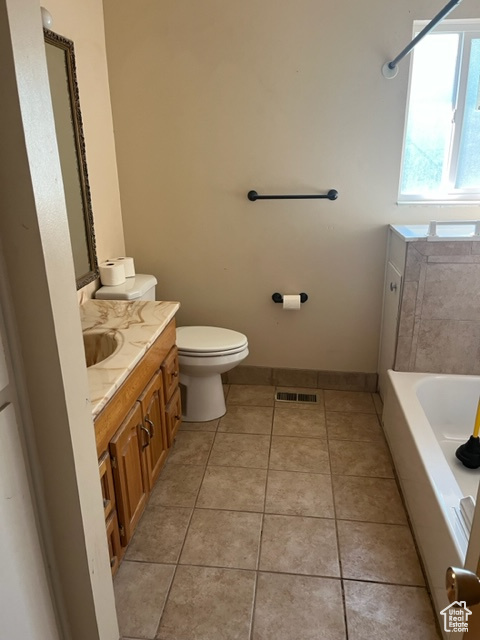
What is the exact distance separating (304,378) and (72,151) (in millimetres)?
1901

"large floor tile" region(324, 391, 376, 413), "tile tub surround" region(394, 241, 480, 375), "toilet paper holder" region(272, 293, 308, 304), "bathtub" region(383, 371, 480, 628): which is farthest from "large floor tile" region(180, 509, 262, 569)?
"toilet paper holder" region(272, 293, 308, 304)

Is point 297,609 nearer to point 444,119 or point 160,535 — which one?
point 160,535

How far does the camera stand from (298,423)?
2.68m

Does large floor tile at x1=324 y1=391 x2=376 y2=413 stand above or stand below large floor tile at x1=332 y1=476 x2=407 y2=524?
above

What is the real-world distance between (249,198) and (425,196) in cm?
101

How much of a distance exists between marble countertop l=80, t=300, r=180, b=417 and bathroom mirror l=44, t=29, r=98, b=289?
211mm

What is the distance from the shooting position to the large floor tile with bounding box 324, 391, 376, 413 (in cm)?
283

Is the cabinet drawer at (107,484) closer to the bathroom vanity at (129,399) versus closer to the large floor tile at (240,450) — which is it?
the bathroom vanity at (129,399)

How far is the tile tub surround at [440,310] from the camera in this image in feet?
7.52

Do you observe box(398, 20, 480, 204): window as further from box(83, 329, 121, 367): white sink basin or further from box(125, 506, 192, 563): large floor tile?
box(125, 506, 192, 563): large floor tile

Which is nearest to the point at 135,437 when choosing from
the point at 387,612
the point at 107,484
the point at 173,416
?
the point at 107,484

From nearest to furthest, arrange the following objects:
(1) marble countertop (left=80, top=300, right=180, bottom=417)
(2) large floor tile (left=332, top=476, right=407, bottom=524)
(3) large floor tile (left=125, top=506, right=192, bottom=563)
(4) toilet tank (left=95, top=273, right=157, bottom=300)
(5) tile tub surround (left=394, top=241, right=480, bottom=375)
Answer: (1) marble countertop (left=80, top=300, right=180, bottom=417) < (3) large floor tile (left=125, top=506, right=192, bottom=563) < (2) large floor tile (left=332, top=476, right=407, bottom=524) < (5) tile tub surround (left=394, top=241, right=480, bottom=375) < (4) toilet tank (left=95, top=273, right=157, bottom=300)

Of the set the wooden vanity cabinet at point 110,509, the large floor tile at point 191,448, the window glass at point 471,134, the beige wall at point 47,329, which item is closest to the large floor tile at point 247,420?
the large floor tile at point 191,448

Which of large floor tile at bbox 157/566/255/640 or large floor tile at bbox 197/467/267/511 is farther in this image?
large floor tile at bbox 197/467/267/511
